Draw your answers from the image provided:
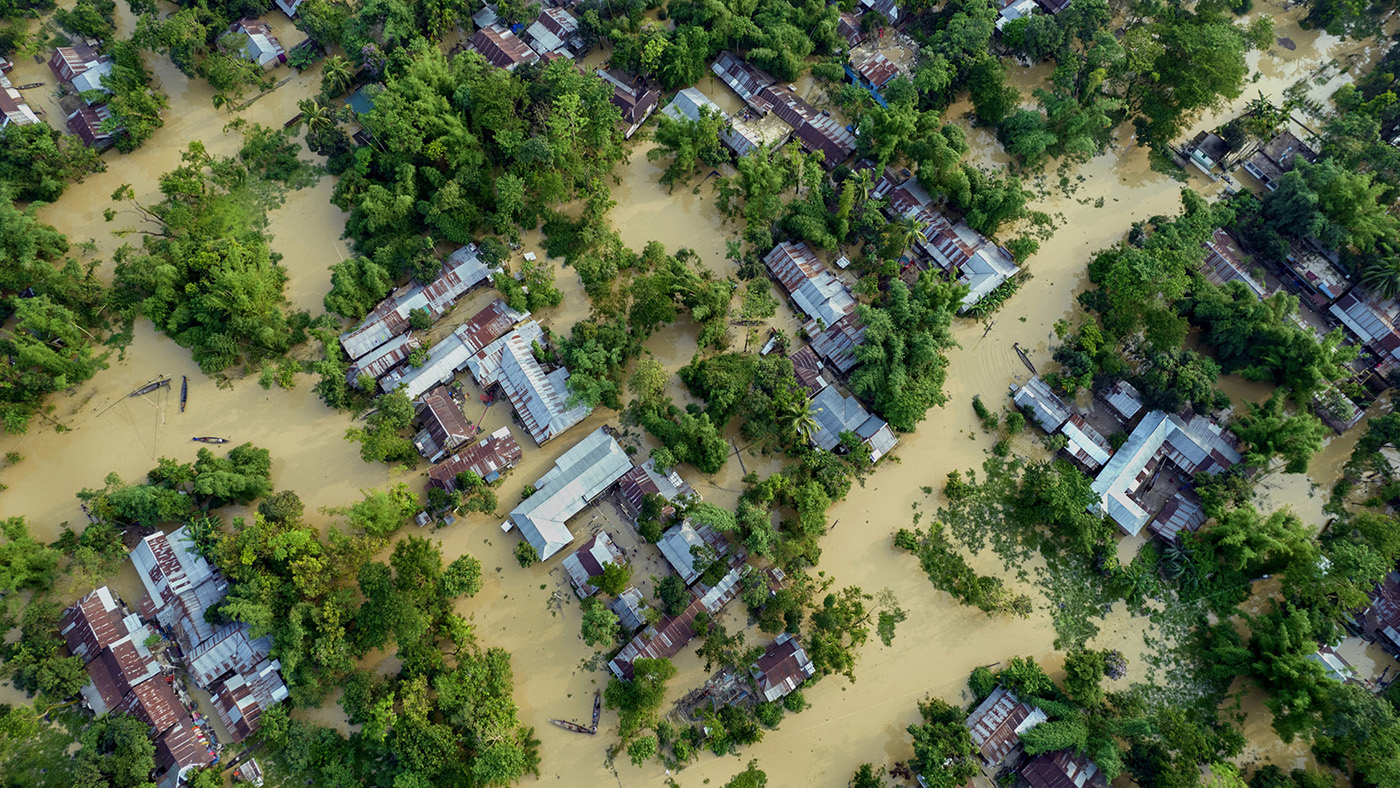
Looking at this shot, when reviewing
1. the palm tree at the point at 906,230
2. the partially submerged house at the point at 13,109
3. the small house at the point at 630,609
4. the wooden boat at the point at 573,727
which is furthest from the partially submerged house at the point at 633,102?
the partially submerged house at the point at 13,109

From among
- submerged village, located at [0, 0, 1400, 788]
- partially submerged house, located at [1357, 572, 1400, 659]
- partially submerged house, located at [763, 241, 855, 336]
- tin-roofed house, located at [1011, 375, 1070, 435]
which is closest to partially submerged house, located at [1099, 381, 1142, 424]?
submerged village, located at [0, 0, 1400, 788]

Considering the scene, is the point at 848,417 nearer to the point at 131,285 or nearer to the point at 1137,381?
the point at 1137,381

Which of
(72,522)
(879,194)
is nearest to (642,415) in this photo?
(879,194)

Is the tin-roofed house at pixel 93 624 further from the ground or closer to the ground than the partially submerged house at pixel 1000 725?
further from the ground

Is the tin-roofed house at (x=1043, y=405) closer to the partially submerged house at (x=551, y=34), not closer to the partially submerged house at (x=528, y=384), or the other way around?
the partially submerged house at (x=528, y=384)

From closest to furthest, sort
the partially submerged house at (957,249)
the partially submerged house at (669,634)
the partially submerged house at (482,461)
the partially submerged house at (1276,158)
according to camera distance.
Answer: the partially submerged house at (669,634)
the partially submerged house at (482,461)
the partially submerged house at (957,249)
the partially submerged house at (1276,158)

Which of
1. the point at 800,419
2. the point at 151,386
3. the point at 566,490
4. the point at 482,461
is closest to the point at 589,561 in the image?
the point at 566,490
